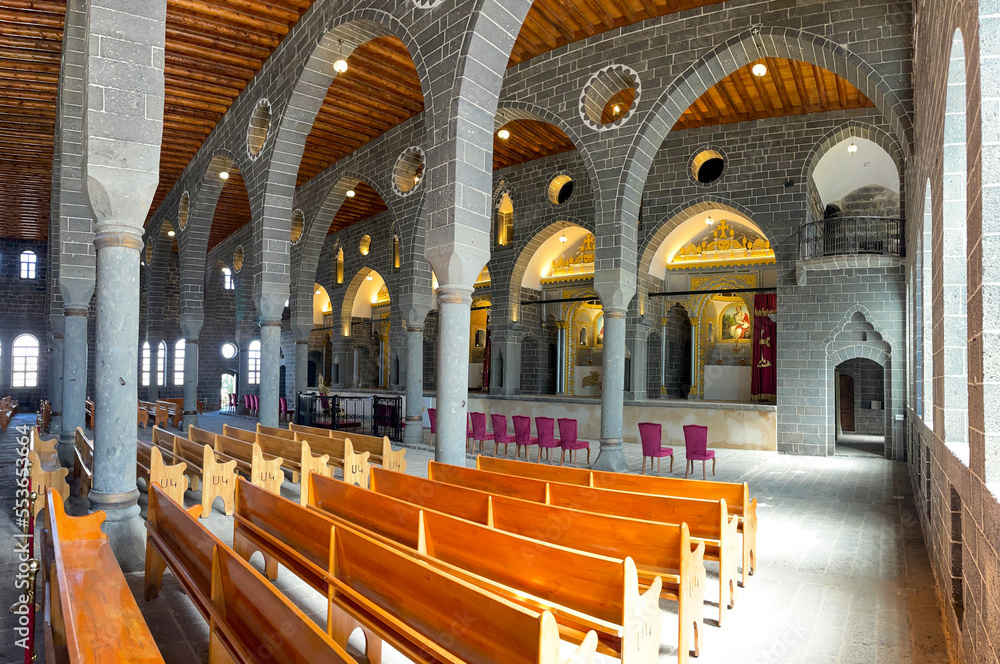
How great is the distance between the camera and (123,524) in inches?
187

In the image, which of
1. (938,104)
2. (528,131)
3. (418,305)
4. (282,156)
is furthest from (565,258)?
(938,104)

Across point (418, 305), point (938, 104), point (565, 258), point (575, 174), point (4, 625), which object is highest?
point (575, 174)

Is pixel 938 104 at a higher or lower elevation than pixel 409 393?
higher

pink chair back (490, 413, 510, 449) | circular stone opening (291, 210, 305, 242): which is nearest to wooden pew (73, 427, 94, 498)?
pink chair back (490, 413, 510, 449)

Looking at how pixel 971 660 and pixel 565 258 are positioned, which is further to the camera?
pixel 565 258

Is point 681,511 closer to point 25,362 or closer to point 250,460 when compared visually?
point 250,460

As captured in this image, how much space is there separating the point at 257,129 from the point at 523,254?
25.0 ft

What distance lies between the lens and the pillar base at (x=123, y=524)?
Result: 4512 millimetres

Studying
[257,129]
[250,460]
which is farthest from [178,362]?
[250,460]

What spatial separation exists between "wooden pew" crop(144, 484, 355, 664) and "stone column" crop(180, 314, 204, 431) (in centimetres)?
1177

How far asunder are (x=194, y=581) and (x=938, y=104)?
18.6ft

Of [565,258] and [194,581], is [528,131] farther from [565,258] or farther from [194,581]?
[194,581]

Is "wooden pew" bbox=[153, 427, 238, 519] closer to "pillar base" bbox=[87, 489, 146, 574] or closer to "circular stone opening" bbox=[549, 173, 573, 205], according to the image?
"pillar base" bbox=[87, 489, 146, 574]

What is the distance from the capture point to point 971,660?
9.29ft
